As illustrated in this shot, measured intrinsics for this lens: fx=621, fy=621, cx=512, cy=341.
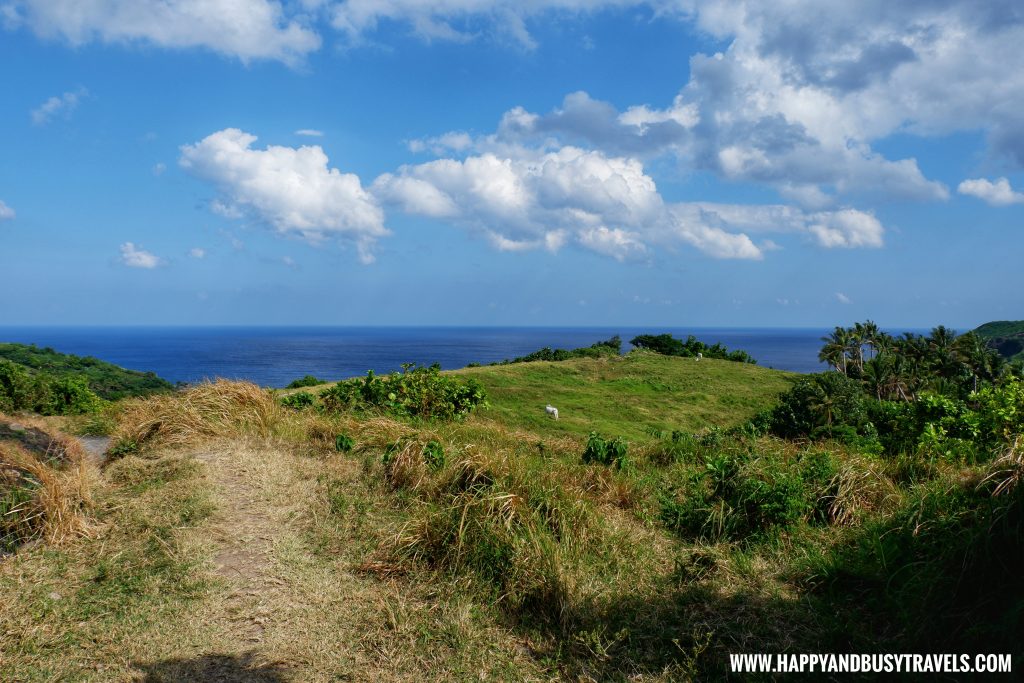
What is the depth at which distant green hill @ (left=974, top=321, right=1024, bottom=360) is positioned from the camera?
456ft

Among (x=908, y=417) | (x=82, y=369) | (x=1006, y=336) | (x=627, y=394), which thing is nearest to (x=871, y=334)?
(x=627, y=394)

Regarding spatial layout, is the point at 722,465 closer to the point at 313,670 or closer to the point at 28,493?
the point at 313,670

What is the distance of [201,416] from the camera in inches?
352

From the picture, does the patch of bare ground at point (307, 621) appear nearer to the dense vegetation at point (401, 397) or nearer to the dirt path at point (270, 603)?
the dirt path at point (270, 603)

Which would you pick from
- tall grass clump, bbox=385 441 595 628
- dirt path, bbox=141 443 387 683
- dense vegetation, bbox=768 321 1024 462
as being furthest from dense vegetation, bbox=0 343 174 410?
dense vegetation, bbox=768 321 1024 462

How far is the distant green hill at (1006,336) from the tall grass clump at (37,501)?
154 metres

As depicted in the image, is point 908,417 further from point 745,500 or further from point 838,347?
point 838,347

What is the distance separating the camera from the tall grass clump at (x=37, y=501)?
5.99 m

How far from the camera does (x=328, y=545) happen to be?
595cm

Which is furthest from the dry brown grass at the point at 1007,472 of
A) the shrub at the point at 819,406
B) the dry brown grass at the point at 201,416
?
the shrub at the point at 819,406

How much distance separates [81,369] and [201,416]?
3141 cm

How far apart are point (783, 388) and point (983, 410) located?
19.5m

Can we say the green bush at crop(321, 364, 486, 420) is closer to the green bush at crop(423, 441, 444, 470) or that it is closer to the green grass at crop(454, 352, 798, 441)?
the green grass at crop(454, 352, 798, 441)

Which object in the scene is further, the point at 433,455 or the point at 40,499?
the point at 433,455
